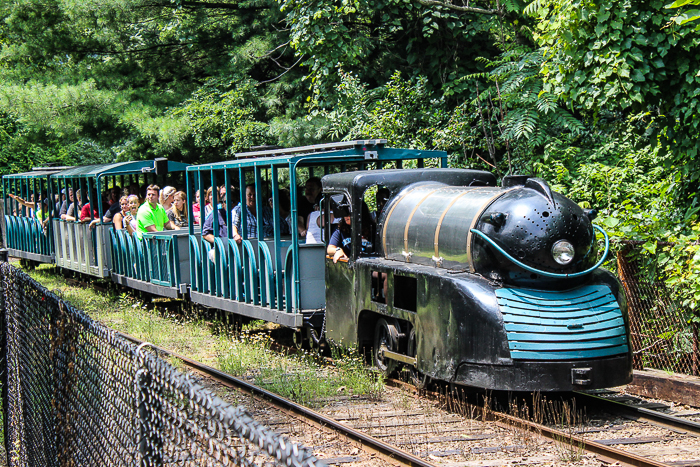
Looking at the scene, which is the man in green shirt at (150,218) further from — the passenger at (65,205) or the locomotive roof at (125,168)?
the passenger at (65,205)

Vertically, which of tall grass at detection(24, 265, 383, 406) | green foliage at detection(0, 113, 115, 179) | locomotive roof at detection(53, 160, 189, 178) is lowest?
tall grass at detection(24, 265, 383, 406)

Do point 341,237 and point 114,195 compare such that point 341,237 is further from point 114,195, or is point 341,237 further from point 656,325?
point 114,195

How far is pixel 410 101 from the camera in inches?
589

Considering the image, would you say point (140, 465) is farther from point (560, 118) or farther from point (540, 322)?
point (560, 118)

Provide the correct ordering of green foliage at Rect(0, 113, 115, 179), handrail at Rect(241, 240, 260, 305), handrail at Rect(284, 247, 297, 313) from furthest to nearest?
green foliage at Rect(0, 113, 115, 179) → handrail at Rect(241, 240, 260, 305) → handrail at Rect(284, 247, 297, 313)

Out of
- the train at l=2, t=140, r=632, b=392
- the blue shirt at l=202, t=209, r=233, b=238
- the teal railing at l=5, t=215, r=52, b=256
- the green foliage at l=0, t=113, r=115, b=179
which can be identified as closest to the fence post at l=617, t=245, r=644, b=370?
the train at l=2, t=140, r=632, b=392

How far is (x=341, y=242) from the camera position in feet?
28.4

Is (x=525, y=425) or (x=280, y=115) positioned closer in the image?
(x=525, y=425)

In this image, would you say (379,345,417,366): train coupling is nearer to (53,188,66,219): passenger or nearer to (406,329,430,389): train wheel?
(406,329,430,389): train wheel

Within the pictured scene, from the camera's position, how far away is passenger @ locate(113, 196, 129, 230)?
46.8ft

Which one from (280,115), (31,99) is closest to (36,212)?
(31,99)

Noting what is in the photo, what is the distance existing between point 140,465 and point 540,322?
13.1 feet

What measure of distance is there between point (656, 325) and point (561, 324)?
2.41 meters

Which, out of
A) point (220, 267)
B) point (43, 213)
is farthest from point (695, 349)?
point (43, 213)
